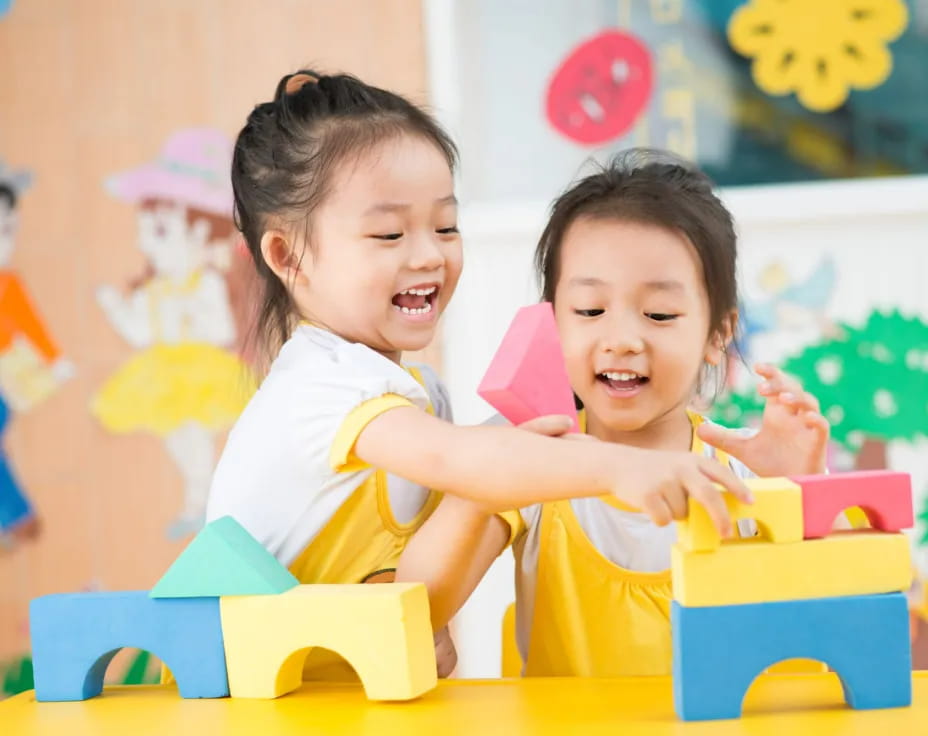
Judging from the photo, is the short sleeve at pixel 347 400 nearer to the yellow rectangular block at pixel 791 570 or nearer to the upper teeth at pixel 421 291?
the upper teeth at pixel 421 291

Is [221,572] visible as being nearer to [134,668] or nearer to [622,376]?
[622,376]

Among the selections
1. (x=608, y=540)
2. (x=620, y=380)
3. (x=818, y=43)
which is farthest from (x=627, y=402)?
(x=818, y=43)

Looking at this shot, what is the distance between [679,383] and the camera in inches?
37.1

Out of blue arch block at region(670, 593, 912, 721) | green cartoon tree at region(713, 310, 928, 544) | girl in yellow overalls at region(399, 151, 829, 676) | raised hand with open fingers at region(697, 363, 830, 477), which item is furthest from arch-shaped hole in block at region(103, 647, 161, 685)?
blue arch block at region(670, 593, 912, 721)

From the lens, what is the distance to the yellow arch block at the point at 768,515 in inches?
23.9

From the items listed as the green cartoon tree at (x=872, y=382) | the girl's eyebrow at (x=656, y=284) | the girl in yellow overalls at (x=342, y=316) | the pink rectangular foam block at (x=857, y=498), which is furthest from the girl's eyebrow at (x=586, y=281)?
the green cartoon tree at (x=872, y=382)

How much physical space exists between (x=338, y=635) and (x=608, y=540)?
34cm

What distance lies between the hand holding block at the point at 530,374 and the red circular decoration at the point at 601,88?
1272mm

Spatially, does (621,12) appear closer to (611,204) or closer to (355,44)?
(355,44)

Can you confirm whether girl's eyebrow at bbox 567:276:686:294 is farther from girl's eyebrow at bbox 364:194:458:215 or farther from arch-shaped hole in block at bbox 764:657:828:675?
arch-shaped hole in block at bbox 764:657:828:675

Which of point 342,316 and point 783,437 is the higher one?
point 342,316

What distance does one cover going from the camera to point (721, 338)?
1.01 m

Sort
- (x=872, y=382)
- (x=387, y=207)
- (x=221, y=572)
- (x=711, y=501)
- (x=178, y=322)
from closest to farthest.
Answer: (x=711, y=501) < (x=221, y=572) < (x=387, y=207) < (x=872, y=382) < (x=178, y=322)

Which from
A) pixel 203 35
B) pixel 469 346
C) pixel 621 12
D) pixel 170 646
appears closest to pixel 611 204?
pixel 170 646
